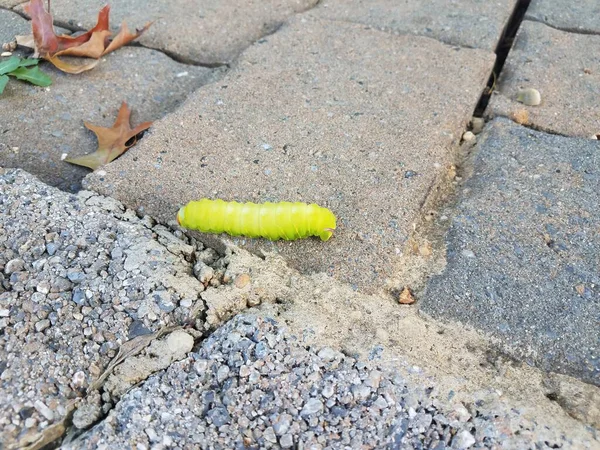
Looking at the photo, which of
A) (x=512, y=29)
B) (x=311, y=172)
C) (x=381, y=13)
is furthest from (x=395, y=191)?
(x=512, y=29)

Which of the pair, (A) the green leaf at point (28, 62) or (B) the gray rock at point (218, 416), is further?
(A) the green leaf at point (28, 62)

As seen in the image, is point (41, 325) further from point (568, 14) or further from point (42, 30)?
point (568, 14)

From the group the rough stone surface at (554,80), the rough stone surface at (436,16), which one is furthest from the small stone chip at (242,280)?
the rough stone surface at (436,16)

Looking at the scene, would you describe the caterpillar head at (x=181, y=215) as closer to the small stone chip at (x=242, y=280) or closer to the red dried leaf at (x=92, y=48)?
the small stone chip at (x=242, y=280)

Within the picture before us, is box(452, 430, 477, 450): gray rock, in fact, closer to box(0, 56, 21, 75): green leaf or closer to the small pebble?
the small pebble

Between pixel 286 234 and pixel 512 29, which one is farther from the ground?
pixel 512 29

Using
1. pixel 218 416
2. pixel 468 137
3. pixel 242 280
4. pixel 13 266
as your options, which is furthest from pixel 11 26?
pixel 218 416

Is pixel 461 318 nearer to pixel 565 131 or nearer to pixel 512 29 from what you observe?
pixel 565 131

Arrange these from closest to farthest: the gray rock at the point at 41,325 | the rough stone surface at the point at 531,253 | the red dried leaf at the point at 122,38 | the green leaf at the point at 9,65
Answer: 1. the gray rock at the point at 41,325
2. the rough stone surface at the point at 531,253
3. the green leaf at the point at 9,65
4. the red dried leaf at the point at 122,38
